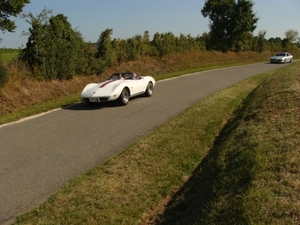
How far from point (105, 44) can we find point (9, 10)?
760 cm

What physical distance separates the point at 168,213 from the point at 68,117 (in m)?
5.92

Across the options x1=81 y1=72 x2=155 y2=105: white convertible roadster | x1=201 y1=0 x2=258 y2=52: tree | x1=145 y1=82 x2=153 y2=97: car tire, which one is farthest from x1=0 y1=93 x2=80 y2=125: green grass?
x1=201 y1=0 x2=258 y2=52: tree

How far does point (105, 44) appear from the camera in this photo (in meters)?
19.1

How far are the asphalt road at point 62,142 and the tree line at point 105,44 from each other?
4.77 m

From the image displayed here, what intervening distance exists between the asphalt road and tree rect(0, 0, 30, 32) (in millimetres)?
5012

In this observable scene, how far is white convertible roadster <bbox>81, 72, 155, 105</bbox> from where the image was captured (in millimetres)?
9828

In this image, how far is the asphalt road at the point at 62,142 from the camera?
4.39 m

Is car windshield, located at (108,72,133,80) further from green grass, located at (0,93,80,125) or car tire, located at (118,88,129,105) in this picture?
green grass, located at (0,93,80,125)

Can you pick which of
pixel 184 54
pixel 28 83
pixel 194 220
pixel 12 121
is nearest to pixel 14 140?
pixel 12 121

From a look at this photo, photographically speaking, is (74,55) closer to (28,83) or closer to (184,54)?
(28,83)

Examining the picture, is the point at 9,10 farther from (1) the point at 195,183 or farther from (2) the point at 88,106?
(1) the point at 195,183

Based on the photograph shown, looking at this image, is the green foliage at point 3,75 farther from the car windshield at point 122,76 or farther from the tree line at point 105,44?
the car windshield at point 122,76

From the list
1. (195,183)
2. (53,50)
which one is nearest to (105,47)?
(53,50)

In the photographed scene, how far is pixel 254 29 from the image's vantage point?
45719mm
